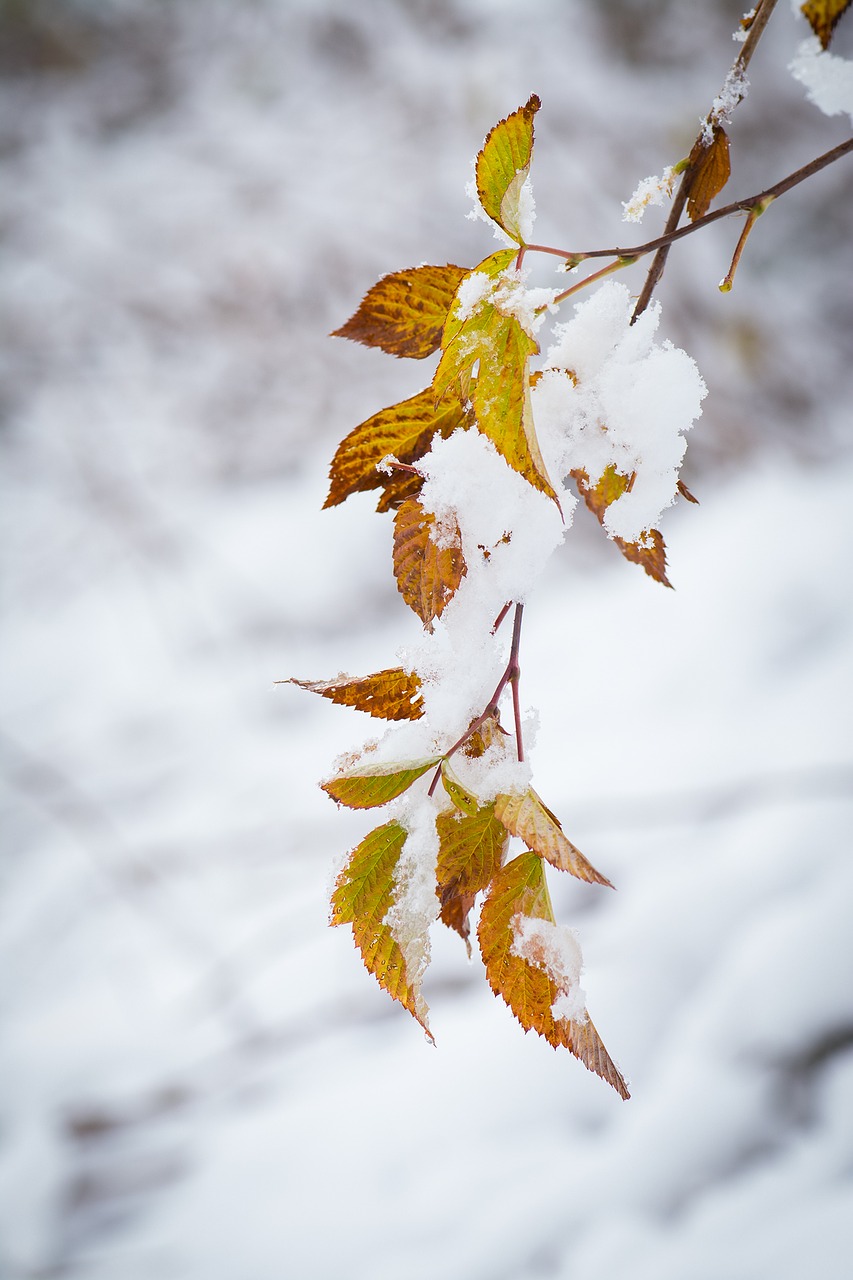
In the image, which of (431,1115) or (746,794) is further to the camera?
(746,794)

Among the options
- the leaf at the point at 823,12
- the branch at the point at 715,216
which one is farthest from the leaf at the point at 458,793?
the leaf at the point at 823,12

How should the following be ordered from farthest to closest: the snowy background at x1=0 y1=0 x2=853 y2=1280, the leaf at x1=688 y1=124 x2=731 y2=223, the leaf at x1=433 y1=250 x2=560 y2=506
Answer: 1. the snowy background at x1=0 y1=0 x2=853 y2=1280
2. the leaf at x1=688 y1=124 x2=731 y2=223
3. the leaf at x1=433 y1=250 x2=560 y2=506

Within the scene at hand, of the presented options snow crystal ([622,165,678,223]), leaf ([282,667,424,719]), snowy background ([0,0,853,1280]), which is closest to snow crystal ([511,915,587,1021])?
leaf ([282,667,424,719])

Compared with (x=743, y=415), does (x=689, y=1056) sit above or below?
below

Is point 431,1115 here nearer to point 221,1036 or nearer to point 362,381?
point 221,1036

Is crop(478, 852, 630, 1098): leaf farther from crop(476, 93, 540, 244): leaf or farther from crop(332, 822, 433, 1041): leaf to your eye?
crop(476, 93, 540, 244): leaf

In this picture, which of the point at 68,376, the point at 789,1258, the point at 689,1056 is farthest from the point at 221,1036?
the point at 68,376

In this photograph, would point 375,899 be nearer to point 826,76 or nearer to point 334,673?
point 826,76

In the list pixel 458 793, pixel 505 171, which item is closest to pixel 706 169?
pixel 505 171
